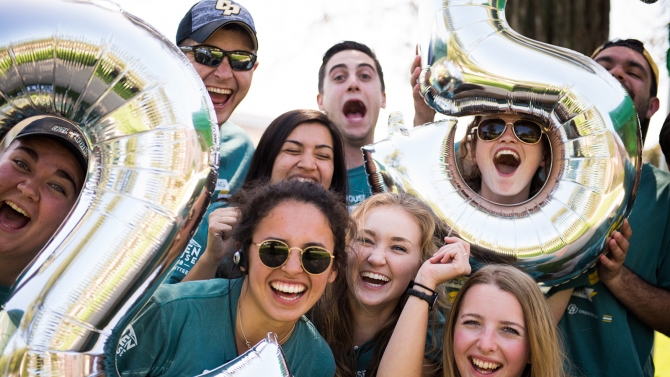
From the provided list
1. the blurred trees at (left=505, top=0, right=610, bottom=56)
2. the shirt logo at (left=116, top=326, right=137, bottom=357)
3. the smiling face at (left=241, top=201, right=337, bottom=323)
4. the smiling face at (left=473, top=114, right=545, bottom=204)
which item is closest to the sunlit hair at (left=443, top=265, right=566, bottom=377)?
the smiling face at (left=473, top=114, right=545, bottom=204)

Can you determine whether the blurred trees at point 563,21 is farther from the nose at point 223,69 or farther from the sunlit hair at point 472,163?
the nose at point 223,69

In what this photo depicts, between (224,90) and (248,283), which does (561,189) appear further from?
(224,90)

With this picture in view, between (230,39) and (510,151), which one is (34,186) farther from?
(510,151)

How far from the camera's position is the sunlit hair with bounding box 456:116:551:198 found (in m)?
3.21

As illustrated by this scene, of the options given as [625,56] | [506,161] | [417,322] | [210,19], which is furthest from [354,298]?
[625,56]

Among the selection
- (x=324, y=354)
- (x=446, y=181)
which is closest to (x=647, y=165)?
(x=446, y=181)

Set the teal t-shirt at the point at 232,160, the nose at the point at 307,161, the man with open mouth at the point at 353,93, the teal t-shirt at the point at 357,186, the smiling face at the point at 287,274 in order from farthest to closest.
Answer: the man with open mouth at the point at 353,93
the teal t-shirt at the point at 357,186
the teal t-shirt at the point at 232,160
the nose at the point at 307,161
the smiling face at the point at 287,274

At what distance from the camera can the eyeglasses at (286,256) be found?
246 cm

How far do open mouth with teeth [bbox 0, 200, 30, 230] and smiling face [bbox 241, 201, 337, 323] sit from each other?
791mm

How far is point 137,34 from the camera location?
7.18ft

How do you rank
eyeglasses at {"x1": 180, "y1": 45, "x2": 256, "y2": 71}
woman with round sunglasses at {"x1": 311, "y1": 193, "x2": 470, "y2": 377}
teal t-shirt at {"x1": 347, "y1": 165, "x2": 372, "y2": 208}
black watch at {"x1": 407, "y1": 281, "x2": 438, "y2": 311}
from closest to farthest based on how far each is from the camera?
black watch at {"x1": 407, "y1": 281, "x2": 438, "y2": 311} < woman with round sunglasses at {"x1": 311, "y1": 193, "x2": 470, "y2": 377} < eyeglasses at {"x1": 180, "y1": 45, "x2": 256, "y2": 71} < teal t-shirt at {"x1": 347, "y1": 165, "x2": 372, "y2": 208}

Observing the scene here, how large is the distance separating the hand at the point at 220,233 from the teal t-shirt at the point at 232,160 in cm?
63

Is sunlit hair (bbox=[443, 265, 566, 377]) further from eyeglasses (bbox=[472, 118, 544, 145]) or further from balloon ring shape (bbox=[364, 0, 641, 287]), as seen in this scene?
eyeglasses (bbox=[472, 118, 544, 145])

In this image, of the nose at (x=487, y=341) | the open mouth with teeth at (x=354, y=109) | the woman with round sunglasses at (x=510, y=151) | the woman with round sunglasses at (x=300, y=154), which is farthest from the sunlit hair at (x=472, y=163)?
the open mouth with teeth at (x=354, y=109)
